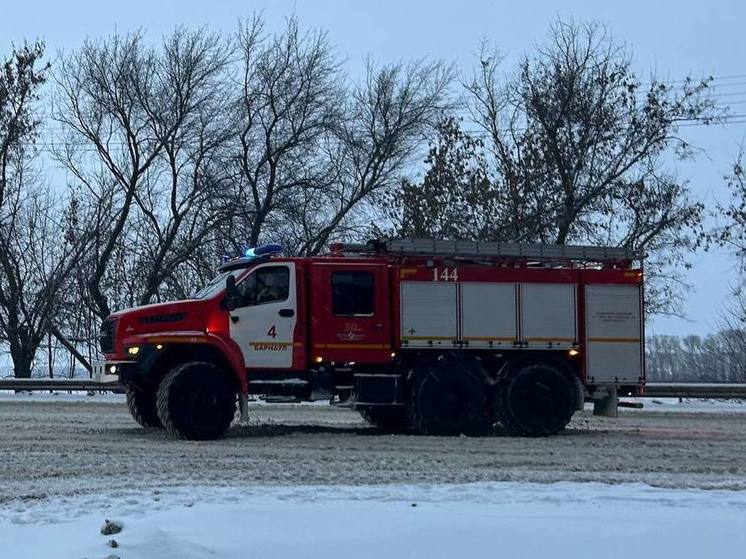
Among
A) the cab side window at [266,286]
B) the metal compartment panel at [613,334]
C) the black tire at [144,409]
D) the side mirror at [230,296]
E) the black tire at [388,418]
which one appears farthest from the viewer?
the black tire at [388,418]

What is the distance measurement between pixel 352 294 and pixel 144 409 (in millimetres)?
3703

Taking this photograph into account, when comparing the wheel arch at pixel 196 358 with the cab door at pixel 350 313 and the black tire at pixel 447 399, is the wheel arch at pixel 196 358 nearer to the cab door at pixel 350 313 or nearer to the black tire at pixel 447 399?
the cab door at pixel 350 313

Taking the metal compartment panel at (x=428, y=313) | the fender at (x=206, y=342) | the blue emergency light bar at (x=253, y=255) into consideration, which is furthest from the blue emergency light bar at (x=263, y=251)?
the metal compartment panel at (x=428, y=313)

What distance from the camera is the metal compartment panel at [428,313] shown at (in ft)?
54.8

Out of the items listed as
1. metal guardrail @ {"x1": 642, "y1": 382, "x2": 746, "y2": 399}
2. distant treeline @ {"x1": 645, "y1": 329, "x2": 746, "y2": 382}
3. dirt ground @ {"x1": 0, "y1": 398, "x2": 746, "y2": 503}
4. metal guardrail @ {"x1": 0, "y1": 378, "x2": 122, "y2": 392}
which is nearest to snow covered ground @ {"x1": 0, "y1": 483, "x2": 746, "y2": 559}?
dirt ground @ {"x1": 0, "y1": 398, "x2": 746, "y2": 503}

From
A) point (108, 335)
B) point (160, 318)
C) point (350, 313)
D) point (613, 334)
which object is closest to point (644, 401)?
point (613, 334)

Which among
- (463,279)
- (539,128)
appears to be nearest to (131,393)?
(463,279)

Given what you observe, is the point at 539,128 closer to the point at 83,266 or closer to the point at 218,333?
the point at 83,266

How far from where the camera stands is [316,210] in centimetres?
3444

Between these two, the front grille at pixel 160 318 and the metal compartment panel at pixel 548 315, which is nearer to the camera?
the front grille at pixel 160 318

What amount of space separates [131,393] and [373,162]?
1898 cm

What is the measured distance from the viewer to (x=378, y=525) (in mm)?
8594

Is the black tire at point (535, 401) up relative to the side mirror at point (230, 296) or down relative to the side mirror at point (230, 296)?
down

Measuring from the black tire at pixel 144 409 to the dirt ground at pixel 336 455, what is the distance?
0.24 m
